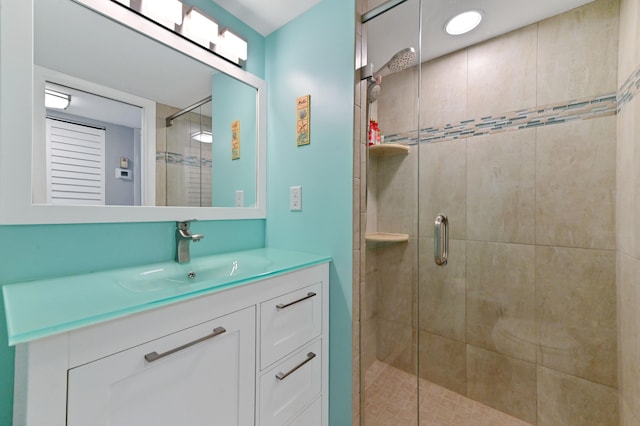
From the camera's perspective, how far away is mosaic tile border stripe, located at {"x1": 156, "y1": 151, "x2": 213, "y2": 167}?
1.19m

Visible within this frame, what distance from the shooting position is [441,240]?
1.56 m

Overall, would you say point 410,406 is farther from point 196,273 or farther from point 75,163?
point 75,163

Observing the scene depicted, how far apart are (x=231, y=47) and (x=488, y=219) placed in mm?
1827

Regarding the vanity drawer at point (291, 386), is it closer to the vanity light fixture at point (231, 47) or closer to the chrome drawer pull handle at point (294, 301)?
the chrome drawer pull handle at point (294, 301)

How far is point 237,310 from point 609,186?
1.82 meters

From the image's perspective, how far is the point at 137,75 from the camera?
3.70ft

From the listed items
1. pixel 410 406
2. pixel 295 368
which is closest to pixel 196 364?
pixel 295 368

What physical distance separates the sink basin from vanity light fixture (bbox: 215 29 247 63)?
111cm

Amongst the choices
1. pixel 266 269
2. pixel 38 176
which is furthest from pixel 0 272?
pixel 266 269

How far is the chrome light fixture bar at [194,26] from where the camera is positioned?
112cm

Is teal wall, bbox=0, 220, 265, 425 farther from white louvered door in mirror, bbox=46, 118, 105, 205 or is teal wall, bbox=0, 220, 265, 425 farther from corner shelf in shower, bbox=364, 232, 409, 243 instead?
corner shelf in shower, bbox=364, 232, 409, 243

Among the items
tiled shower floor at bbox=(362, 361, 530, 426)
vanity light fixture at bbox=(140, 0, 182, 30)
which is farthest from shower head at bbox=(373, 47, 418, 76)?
tiled shower floor at bbox=(362, 361, 530, 426)

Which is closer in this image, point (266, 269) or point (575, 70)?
point (266, 269)

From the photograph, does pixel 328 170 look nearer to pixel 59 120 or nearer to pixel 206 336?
pixel 206 336
